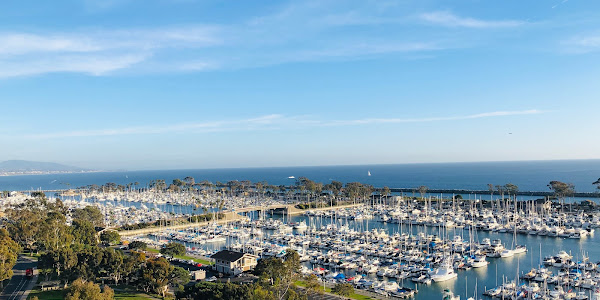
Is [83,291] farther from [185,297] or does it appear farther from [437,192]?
[437,192]

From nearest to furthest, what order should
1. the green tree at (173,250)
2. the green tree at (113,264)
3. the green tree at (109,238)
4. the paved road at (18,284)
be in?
the paved road at (18,284)
the green tree at (113,264)
the green tree at (173,250)
the green tree at (109,238)

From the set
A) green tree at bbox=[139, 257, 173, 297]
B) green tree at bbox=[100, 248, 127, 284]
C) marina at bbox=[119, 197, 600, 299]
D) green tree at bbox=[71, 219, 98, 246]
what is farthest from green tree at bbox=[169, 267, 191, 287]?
green tree at bbox=[71, 219, 98, 246]

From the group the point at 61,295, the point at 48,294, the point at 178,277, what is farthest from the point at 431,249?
the point at 48,294

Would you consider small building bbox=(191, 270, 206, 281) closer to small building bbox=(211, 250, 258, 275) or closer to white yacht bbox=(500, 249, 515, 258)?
small building bbox=(211, 250, 258, 275)

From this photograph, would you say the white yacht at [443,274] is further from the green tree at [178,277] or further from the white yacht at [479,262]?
the green tree at [178,277]

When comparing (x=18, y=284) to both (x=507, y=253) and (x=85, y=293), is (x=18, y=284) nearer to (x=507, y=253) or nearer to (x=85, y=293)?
(x=85, y=293)

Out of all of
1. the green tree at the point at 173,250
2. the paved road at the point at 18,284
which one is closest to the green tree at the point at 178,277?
the paved road at the point at 18,284

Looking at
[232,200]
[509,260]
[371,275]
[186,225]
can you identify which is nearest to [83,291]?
[371,275]
